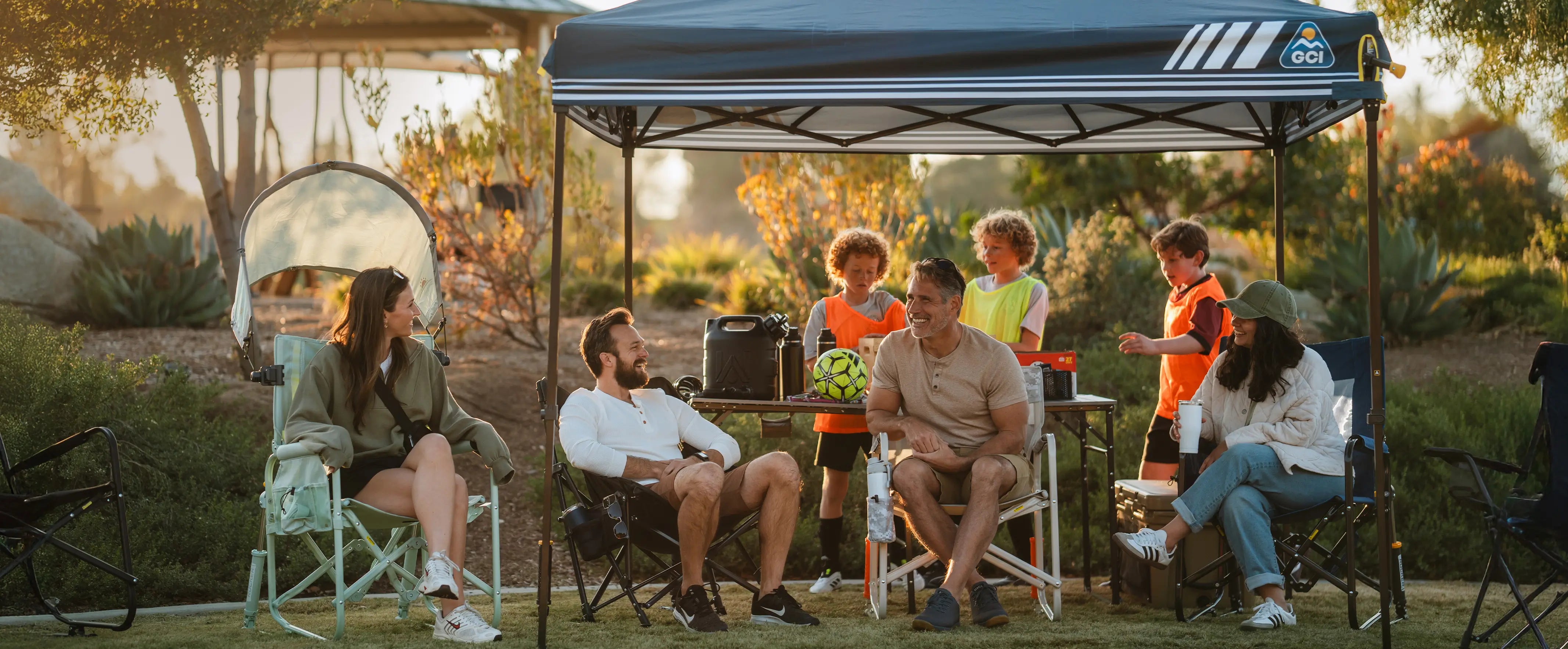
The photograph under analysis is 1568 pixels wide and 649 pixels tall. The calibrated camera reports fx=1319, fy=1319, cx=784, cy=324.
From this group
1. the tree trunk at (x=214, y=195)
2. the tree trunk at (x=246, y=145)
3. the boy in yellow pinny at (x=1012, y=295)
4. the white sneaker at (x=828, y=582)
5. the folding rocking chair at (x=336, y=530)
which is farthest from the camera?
the tree trunk at (x=246, y=145)

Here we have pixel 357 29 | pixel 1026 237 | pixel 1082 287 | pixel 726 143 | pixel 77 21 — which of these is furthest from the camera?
pixel 357 29

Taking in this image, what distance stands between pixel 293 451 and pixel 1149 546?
264cm

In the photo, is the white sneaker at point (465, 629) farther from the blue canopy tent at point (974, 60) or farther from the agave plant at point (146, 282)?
the agave plant at point (146, 282)

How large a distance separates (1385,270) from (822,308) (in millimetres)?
6052

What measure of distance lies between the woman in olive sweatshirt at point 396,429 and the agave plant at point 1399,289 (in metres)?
7.02

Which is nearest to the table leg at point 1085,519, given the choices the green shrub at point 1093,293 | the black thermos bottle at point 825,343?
the black thermos bottle at point 825,343

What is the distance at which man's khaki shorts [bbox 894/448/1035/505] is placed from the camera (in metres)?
4.29

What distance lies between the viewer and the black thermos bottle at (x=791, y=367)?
4.71 m

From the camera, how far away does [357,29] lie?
14211 millimetres

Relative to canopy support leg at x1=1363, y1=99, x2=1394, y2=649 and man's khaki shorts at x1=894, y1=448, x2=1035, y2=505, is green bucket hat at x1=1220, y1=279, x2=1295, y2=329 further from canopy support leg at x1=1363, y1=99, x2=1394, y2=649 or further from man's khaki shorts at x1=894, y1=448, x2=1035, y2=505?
man's khaki shorts at x1=894, y1=448, x2=1035, y2=505

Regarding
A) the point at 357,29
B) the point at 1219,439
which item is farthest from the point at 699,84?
the point at 357,29

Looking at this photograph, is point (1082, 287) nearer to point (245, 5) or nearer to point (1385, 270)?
point (1385, 270)

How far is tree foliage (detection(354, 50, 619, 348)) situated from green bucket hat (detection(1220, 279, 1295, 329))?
5445 millimetres

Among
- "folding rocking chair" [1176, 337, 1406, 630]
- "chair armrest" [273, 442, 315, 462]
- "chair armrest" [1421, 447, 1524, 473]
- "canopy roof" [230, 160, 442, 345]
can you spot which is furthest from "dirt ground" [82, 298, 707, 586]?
"chair armrest" [1421, 447, 1524, 473]
